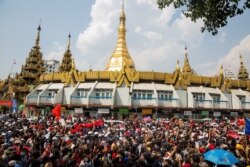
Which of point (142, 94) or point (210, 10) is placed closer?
point (210, 10)

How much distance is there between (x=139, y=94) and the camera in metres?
45.8

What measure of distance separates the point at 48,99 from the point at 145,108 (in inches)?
656

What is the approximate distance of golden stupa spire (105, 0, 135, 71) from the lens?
2422 inches

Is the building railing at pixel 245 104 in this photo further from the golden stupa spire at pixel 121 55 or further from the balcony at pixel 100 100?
the balcony at pixel 100 100

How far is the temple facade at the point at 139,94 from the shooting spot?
44.6 metres

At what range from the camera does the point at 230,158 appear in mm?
8852

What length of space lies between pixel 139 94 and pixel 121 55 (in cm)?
1956

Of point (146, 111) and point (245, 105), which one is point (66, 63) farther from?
point (245, 105)

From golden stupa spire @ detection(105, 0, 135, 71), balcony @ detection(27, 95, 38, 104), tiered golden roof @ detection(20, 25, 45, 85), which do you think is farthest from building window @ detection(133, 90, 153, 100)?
tiered golden roof @ detection(20, 25, 45, 85)

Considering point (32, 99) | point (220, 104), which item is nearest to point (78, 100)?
point (32, 99)

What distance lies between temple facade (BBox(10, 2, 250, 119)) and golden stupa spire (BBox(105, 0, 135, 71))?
1314cm

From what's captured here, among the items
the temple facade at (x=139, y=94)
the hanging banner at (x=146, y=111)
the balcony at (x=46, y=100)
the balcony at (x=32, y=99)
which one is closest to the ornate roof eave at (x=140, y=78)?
the temple facade at (x=139, y=94)

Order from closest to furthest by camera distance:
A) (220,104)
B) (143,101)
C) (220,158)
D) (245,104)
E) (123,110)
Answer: (220,158) → (123,110) → (143,101) → (220,104) → (245,104)

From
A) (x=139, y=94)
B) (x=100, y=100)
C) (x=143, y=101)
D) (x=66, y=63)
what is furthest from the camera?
(x=66, y=63)
